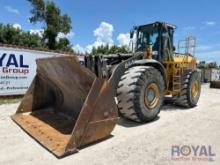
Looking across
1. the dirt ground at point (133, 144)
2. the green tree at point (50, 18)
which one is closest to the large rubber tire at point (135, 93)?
the dirt ground at point (133, 144)

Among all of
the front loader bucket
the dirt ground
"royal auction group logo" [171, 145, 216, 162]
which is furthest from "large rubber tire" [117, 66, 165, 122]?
"royal auction group logo" [171, 145, 216, 162]

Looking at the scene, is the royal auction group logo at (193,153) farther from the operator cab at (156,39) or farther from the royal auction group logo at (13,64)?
the royal auction group logo at (13,64)

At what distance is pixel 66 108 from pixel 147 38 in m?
3.37

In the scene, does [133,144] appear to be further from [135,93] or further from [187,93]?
[187,93]

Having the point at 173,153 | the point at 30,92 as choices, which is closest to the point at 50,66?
the point at 30,92

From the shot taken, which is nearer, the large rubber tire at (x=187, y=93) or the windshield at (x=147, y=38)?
the windshield at (x=147, y=38)

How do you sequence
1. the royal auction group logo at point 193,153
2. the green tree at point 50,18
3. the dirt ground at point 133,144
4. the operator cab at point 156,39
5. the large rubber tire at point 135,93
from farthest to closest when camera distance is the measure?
the green tree at point 50,18, the operator cab at point 156,39, the large rubber tire at point 135,93, the royal auction group logo at point 193,153, the dirt ground at point 133,144

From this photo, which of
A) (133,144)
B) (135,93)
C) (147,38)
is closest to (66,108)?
(135,93)

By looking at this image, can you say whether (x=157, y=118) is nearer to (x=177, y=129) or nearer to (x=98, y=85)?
(x=177, y=129)

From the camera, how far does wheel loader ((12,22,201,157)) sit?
12.4 feet

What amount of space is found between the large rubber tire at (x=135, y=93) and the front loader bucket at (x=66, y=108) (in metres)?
0.71

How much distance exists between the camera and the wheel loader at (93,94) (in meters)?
3.78

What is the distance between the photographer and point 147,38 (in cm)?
706

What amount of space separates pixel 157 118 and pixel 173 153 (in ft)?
6.84
